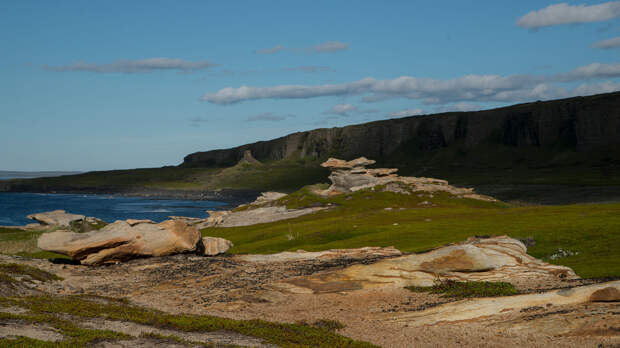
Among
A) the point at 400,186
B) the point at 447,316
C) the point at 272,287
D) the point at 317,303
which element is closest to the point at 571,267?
the point at 447,316

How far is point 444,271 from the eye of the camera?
37156mm

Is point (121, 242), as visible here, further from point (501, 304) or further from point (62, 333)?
point (501, 304)

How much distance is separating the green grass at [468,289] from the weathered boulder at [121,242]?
26564 millimetres

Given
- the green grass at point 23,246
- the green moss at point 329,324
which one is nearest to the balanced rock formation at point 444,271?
the green moss at point 329,324

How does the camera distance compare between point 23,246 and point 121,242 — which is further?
point 23,246

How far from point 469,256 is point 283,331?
56.2 feet

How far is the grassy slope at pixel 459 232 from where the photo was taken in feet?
144

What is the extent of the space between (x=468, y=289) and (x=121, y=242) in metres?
32.9

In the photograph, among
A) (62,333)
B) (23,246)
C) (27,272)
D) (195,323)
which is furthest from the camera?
(23,246)

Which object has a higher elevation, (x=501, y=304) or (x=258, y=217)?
(x=501, y=304)

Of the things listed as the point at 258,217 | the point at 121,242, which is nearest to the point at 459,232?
the point at 121,242

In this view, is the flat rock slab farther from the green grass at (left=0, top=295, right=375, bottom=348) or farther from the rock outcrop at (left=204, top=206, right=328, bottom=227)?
the green grass at (left=0, top=295, right=375, bottom=348)

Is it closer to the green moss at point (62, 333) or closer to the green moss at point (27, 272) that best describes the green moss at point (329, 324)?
the green moss at point (62, 333)

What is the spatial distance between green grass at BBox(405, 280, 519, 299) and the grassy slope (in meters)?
6.54
